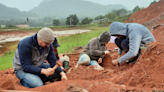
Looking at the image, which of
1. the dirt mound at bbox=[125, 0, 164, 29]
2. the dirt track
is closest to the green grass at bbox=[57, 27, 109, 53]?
the dirt mound at bbox=[125, 0, 164, 29]

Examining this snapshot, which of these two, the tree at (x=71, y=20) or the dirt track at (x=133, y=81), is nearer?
the dirt track at (x=133, y=81)

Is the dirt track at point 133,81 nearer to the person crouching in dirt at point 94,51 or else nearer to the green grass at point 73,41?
the person crouching in dirt at point 94,51

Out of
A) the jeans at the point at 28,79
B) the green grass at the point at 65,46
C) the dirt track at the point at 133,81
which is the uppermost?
the dirt track at the point at 133,81

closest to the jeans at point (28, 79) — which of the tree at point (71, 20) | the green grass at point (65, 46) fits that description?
the green grass at point (65, 46)

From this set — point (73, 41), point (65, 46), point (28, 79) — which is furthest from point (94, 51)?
point (73, 41)

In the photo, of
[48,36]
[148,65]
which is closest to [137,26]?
[148,65]

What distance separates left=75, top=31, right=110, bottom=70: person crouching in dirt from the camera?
3.21 m

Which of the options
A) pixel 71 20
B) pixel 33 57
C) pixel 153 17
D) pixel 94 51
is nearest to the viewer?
pixel 33 57

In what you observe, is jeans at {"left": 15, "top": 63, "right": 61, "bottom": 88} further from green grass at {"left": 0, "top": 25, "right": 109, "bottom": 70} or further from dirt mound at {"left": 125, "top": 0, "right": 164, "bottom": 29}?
dirt mound at {"left": 125, "top": 0, "right": 164, "bottom": 29}

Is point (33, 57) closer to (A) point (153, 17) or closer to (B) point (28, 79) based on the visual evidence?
(B) point (28, 79)

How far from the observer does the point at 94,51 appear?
330 centimetres

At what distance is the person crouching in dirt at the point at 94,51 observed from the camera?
321 centimetres

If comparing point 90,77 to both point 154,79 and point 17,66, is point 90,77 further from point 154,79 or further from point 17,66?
point 17,66

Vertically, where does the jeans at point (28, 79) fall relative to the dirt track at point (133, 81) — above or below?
below
